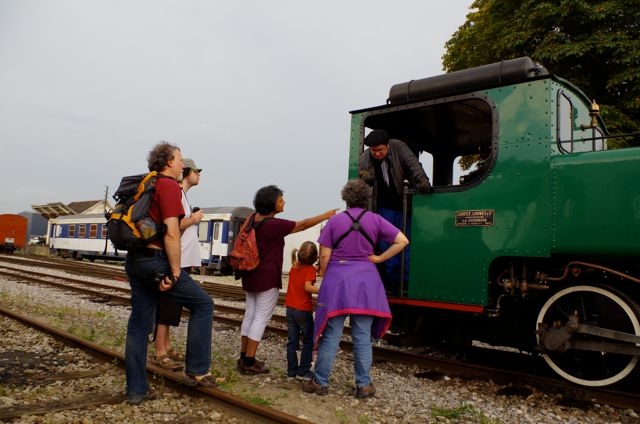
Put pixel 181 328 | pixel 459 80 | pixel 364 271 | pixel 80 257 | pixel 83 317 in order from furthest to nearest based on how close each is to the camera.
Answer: pixel 80 257 < pixel 83 317 < pixel 181 328 < pixel 459 80 < pixel 364 271

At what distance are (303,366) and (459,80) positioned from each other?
313 cm

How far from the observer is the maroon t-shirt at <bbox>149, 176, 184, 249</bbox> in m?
3.62

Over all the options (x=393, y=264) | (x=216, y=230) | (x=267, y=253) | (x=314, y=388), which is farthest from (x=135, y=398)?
(x=216, y=230)

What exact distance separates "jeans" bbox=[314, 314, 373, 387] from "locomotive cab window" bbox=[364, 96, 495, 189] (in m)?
1.90

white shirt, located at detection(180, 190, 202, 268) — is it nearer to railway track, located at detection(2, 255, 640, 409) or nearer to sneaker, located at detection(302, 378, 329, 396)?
sneaker, located at detection(302, 378, 329, 396)

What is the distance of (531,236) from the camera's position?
13.6 ft

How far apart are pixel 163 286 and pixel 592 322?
134 inches

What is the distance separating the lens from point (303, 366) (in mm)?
4465

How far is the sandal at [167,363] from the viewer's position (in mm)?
4582

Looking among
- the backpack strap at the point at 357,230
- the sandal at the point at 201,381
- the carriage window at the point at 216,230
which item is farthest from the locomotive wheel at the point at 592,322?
the carriage window at the point at 216,230

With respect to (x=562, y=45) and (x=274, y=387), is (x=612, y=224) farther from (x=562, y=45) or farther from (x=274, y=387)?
(x=562, y=45)

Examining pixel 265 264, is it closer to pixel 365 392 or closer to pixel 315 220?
pixel 315 220

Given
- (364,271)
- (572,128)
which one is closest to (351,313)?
(364,271)

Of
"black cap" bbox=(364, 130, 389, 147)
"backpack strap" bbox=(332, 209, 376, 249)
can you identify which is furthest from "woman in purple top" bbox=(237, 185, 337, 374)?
"black cap" bbox=(364, 130, 389, 147)
